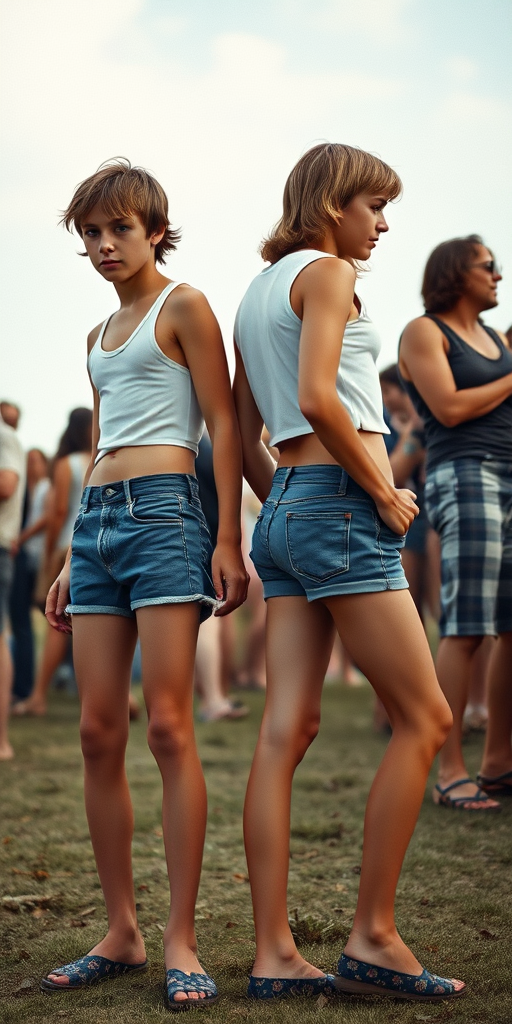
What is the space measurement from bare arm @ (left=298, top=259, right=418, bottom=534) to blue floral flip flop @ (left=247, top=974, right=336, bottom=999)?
100 centimetres

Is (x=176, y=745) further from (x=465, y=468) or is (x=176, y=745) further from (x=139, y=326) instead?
(x=465, y=468)

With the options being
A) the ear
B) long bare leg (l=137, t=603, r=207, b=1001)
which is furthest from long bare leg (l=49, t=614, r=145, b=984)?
the ear

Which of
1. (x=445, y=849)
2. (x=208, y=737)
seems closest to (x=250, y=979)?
(x=445, y=849)

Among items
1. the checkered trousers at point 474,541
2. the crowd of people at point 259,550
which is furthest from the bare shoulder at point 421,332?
the crowd of people at point 259,550

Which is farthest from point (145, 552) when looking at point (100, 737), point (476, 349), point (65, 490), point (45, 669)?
point (45, 669)

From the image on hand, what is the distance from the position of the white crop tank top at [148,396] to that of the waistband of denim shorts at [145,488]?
0.29 ft

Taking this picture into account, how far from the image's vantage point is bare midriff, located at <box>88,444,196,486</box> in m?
2.52

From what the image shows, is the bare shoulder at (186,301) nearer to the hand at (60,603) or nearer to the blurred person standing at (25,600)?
the hand at (60,603)

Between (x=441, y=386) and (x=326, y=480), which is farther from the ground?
(x=441, y=386)

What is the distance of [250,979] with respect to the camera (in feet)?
7.61

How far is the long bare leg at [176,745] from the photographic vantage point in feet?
7.95

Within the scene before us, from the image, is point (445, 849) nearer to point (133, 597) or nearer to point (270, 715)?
point (270, 715)

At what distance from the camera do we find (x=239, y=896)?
3.27 meters

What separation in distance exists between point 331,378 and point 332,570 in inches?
16.1
